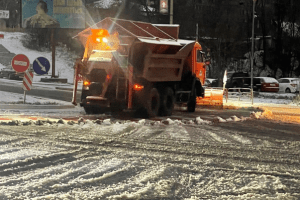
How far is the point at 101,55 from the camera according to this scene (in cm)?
1666

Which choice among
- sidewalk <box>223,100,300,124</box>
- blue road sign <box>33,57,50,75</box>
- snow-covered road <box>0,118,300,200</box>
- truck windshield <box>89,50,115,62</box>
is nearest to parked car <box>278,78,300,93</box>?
sidewalk <box>223,100,300,124</box>

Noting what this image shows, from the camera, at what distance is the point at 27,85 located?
67.2 feet

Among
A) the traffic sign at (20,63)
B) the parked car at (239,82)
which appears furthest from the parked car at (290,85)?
the traffic sign at (20,63)

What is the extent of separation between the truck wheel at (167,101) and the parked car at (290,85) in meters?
29.2

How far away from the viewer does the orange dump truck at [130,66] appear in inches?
632

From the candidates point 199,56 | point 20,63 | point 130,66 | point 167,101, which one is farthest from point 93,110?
point 199,56

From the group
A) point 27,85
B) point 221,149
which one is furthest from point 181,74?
point 221,149

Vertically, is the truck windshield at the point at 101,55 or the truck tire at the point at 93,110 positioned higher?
the truck windshield at the point at 101,55

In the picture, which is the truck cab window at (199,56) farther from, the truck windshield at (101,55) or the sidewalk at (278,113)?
the truck windshield at (101,55)

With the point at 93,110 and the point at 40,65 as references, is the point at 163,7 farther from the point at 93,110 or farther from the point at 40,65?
the point at 93,110

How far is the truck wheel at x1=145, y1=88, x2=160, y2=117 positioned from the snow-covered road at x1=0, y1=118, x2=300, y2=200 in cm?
339

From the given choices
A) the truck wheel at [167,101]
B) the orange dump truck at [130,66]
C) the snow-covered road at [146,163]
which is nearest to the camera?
the snow-covered road at [146,163]

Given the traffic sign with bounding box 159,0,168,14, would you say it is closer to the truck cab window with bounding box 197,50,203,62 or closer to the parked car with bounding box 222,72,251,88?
the parked car with bounding box 222,72,251,88

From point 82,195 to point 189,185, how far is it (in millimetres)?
1491
